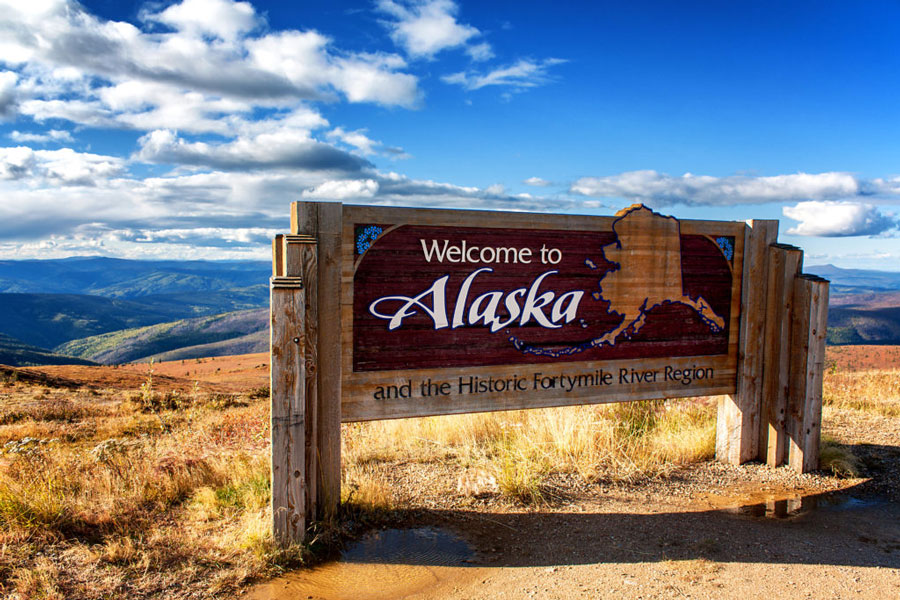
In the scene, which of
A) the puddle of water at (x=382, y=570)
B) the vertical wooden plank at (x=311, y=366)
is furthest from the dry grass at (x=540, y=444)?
the vertical wooden plank at (x=311, y=366)

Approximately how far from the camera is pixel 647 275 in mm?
5941

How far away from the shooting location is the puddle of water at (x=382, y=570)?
375 centimetres

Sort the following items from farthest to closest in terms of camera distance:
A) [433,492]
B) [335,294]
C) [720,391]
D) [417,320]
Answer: [720,391] < [433,492] < [417,320] < [335,294]

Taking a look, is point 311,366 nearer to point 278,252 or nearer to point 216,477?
point 278,252

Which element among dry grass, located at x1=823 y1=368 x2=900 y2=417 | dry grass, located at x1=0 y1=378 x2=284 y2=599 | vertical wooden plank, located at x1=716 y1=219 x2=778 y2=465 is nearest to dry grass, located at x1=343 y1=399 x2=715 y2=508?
vertical wooden plank, located at x1=716 y1=219 x2=778 y2=465

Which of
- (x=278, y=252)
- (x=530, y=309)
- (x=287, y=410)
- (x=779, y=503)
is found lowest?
(x=779, y=503)

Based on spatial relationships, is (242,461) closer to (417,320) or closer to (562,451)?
(417,320)

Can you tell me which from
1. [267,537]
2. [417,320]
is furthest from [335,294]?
[267,537]

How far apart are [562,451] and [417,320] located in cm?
248

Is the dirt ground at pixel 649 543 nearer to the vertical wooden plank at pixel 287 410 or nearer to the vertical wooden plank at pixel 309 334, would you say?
the vertical wooden plank at pixel 287 410

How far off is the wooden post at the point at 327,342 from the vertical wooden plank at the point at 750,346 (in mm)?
4434

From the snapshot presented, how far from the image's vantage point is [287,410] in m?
4.27

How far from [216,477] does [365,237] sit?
2725 mm

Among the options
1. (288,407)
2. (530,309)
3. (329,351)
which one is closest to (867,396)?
(530,309)
